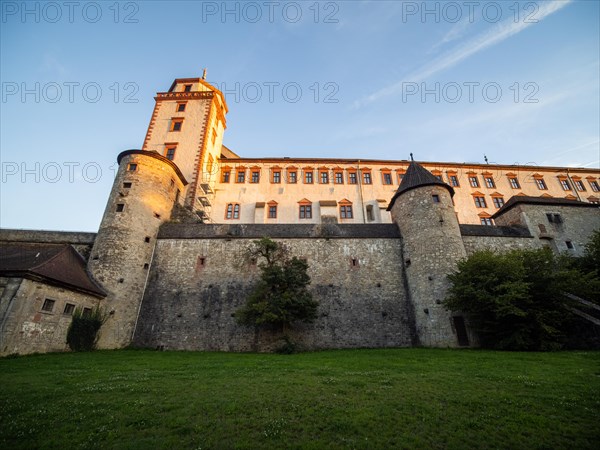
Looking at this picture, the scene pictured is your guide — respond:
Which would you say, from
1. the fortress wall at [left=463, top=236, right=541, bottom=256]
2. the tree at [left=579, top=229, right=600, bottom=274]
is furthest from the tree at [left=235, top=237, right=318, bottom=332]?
the tree at [left=579, top=229, right=600, bottom=274]

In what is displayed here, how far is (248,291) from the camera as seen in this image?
18.4 m

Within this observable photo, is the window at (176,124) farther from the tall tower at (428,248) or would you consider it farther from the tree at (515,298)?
the tree at (515,298)

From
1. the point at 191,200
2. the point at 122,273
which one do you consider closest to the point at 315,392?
the point at 122,273

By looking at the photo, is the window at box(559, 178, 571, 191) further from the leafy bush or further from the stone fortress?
the leafy bush

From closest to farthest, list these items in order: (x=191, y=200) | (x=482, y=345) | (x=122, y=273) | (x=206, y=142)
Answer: (x=482, y=345) < (x=122, y=273) < (x=191, y=200) < (x=206, y=142)

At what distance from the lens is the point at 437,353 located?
13453 millimetres

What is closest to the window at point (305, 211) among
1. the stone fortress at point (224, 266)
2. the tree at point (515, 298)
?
the stone fortress at point (224, 266)

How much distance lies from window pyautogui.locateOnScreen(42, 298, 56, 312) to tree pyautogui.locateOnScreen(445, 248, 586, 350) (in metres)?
20.4

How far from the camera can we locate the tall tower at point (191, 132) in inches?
1113

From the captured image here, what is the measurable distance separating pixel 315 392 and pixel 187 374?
15.7 ft

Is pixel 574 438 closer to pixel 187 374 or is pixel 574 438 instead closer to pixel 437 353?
pixel 437 353

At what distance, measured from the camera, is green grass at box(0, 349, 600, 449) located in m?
5.06

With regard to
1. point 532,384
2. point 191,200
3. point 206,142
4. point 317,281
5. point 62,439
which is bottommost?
point 62,439

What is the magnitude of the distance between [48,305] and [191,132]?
2083cm
